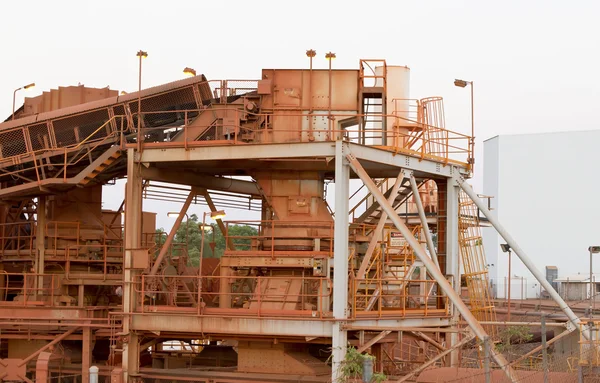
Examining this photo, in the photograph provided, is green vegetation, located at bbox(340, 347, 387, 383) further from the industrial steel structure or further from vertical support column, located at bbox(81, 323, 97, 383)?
vertical support column, located at bbox(81, 323, 97, 383)

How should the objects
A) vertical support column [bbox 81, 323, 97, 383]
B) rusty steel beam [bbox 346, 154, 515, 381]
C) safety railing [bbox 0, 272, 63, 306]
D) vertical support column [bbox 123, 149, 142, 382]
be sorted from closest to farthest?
rusty steel beam [bbox 346, 154, 515, 381] → vertical support column [bbox 123, 149, 142, 382] → vertical support column [bbox 81, 323, 97, 383] → safety railing [bbox 0, 272, 63, 306]

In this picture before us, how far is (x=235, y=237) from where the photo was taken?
2769 centimetres

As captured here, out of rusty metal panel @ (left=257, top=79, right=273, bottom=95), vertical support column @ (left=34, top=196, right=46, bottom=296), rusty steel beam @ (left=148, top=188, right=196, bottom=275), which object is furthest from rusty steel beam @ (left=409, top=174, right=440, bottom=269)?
vertical support column @ (left=34, top=196, right=46, bottom=296)

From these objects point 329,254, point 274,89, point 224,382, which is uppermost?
point 274,89

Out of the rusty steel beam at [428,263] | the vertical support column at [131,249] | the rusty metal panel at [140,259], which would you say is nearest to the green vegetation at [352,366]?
the rusty steel beam at [428,263]

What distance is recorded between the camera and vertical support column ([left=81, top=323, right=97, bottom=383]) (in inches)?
1219

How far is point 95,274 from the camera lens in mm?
34406

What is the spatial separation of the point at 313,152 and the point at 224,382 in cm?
705

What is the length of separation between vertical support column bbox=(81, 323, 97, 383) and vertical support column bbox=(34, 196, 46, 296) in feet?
10.4

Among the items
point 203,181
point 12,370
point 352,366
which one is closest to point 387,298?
point 352,366

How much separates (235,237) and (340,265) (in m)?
3.09

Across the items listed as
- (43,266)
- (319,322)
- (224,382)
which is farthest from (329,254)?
(43,266)

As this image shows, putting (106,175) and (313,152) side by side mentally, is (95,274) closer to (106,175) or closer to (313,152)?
(106,175)

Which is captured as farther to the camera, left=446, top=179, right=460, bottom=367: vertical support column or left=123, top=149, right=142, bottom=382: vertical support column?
left=446, top=179, right=460, bottom=367: vertical support column
